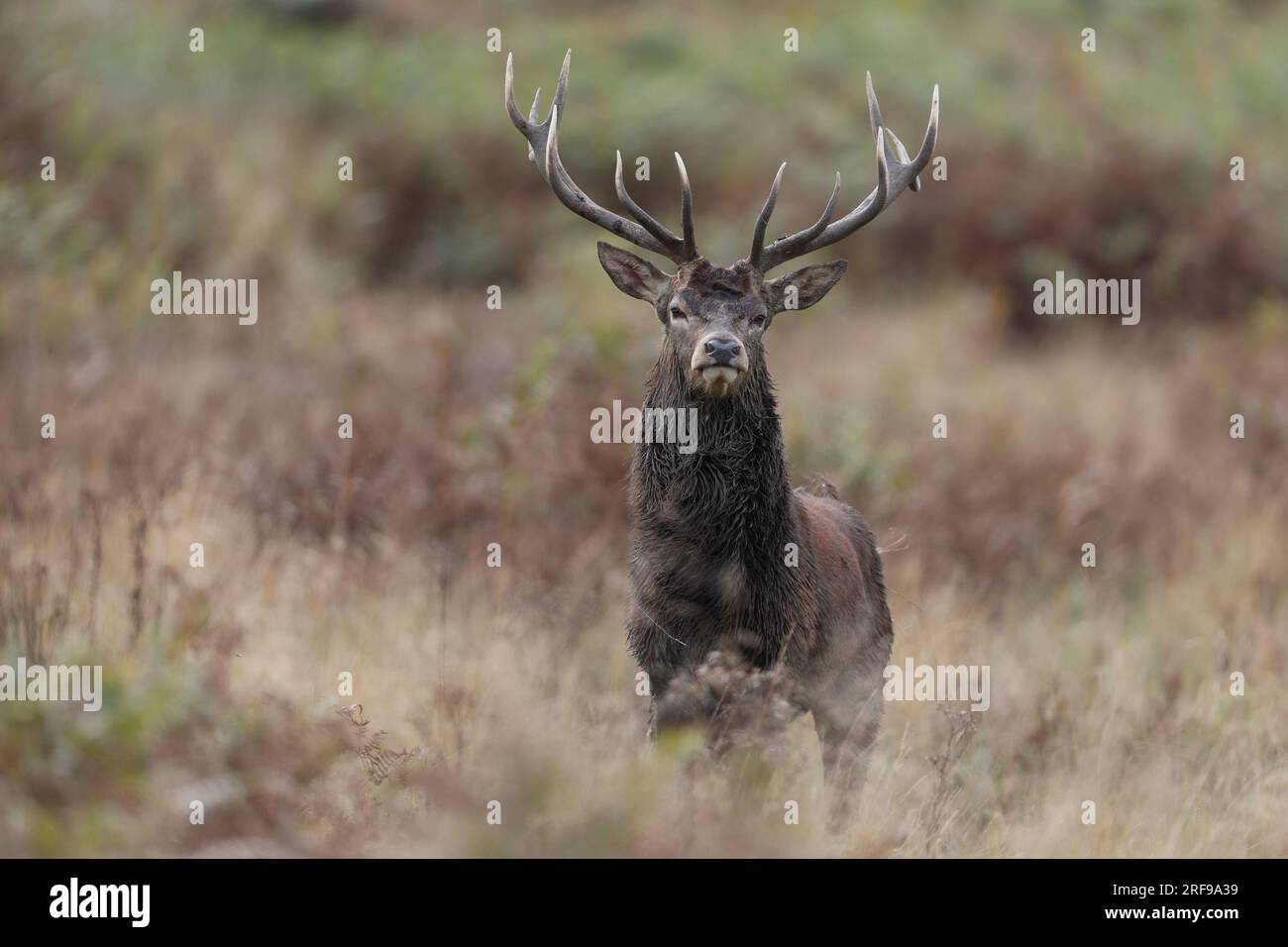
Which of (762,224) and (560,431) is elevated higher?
(762,224)

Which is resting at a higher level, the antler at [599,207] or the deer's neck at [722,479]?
Answer: the antler at [599,207]

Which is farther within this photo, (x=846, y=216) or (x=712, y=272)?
(x=846, y=216)

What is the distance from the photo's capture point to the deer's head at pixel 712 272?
6.70m

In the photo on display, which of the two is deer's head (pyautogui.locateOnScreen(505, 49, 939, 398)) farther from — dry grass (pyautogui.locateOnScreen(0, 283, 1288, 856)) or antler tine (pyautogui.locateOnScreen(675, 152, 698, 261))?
dry grass (pyautogui.locateOnScreen(0, 283, 1288, 856))

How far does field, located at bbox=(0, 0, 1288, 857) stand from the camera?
585cm

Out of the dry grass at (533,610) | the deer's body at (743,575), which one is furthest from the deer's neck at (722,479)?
the dry grass at (533,610)

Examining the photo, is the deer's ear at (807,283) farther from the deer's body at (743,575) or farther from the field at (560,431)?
the field at (560,431)

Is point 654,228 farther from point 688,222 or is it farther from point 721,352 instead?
point 721,352

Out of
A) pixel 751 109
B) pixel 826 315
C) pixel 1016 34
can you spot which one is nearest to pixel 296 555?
pixel 826 315

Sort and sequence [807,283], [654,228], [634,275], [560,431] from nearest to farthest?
[654,228] < [634,275] < [807,283] < [560,431]

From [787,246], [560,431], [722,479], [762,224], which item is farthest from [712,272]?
[560,431]

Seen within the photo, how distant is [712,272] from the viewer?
6961mm

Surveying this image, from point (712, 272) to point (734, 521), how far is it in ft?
3.50

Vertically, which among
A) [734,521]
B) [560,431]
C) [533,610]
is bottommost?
[533,610]
